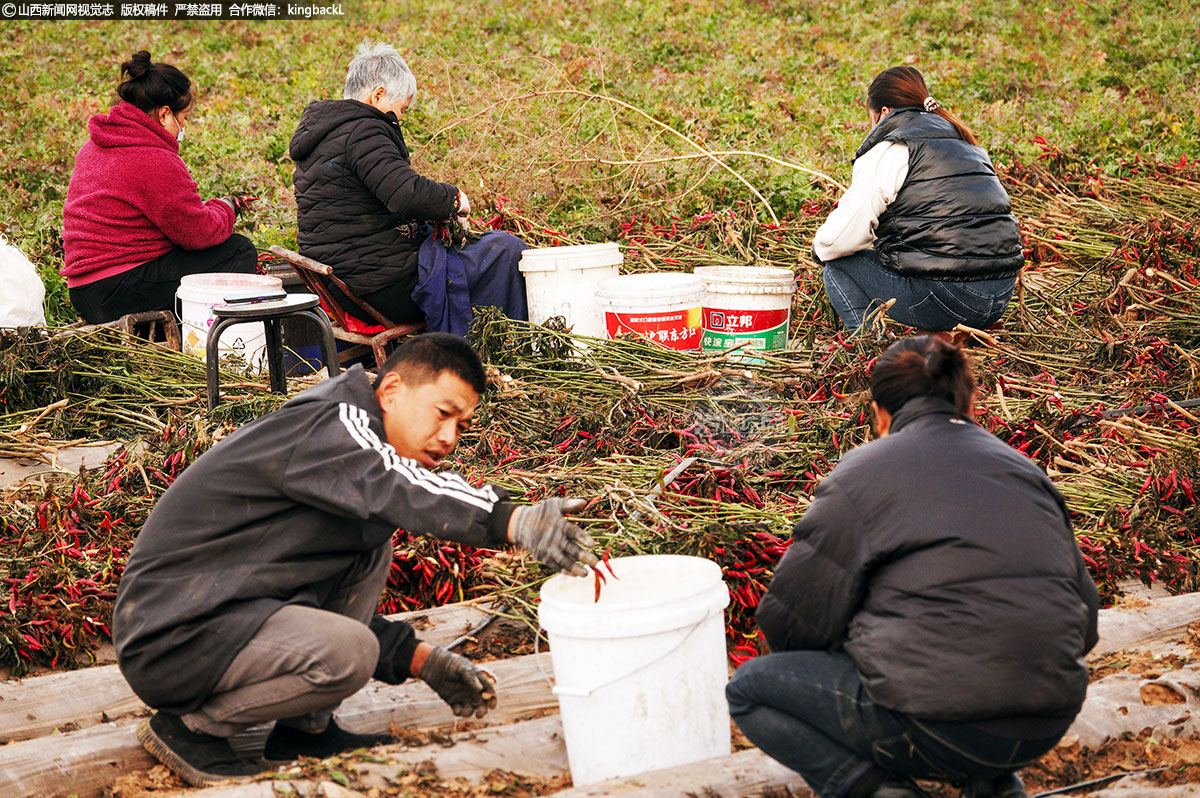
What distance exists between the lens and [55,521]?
3.71 meters

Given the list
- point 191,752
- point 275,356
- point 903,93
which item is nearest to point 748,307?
point 903,93

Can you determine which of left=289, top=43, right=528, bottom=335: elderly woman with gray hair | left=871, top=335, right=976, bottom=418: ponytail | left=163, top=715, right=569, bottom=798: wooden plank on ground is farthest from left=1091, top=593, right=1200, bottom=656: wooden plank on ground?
left=289, top=43, right=528, bottom=335: elderly woman with gray hair

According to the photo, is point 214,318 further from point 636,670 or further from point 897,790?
point 897,790

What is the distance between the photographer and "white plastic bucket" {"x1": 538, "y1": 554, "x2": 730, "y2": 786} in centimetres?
250

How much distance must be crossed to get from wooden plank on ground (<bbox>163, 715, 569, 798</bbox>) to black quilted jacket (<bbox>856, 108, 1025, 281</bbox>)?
313cm

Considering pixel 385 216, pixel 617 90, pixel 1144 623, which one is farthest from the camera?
pixel 617 90

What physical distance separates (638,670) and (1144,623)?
166 cm

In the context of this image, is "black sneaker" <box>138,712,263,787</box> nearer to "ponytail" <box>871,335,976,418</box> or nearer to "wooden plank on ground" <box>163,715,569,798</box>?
"wooden plank on ground" <box>163,715,569,798</box>

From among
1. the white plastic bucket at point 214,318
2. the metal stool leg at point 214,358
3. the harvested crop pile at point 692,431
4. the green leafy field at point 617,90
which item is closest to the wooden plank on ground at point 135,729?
the harvested crop pile at point 692,431

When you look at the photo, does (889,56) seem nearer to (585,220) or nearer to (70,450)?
(585,220)

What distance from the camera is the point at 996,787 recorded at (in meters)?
2.37

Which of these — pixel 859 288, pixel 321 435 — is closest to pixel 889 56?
pixel 859 288

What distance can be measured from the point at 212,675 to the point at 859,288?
12.1 feet

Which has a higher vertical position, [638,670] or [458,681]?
[638,670]
